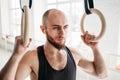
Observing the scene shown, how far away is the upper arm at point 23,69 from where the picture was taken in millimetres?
932

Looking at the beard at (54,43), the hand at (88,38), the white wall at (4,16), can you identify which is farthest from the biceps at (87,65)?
the white wall at (4,16)

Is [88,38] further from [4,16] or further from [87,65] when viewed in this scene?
[4,16]

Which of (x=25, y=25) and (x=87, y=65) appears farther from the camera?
(x=87, y=65)

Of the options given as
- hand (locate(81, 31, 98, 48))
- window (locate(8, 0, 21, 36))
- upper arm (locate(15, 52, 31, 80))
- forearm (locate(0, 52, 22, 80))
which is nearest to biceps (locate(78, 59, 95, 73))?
hand (locate(81, 31, 98, 48))

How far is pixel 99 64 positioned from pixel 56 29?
403 millimetres

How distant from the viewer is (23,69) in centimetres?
95

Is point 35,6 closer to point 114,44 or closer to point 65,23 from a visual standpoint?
point 114,44

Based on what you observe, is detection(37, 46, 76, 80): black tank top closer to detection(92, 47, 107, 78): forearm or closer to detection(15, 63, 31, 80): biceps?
detection(15, 63, 31, 80): biceps

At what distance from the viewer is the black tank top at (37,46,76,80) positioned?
3.22 feet

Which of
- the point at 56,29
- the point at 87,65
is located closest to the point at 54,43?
the point at 56,29

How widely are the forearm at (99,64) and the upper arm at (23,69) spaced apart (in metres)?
0.43

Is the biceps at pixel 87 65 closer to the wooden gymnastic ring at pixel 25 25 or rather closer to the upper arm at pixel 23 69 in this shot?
the upper arm at pixel 23 69

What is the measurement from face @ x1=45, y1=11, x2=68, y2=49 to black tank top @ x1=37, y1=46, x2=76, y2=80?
0.11 m

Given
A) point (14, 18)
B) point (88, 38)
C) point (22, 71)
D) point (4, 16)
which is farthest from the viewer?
point (4, 16)
